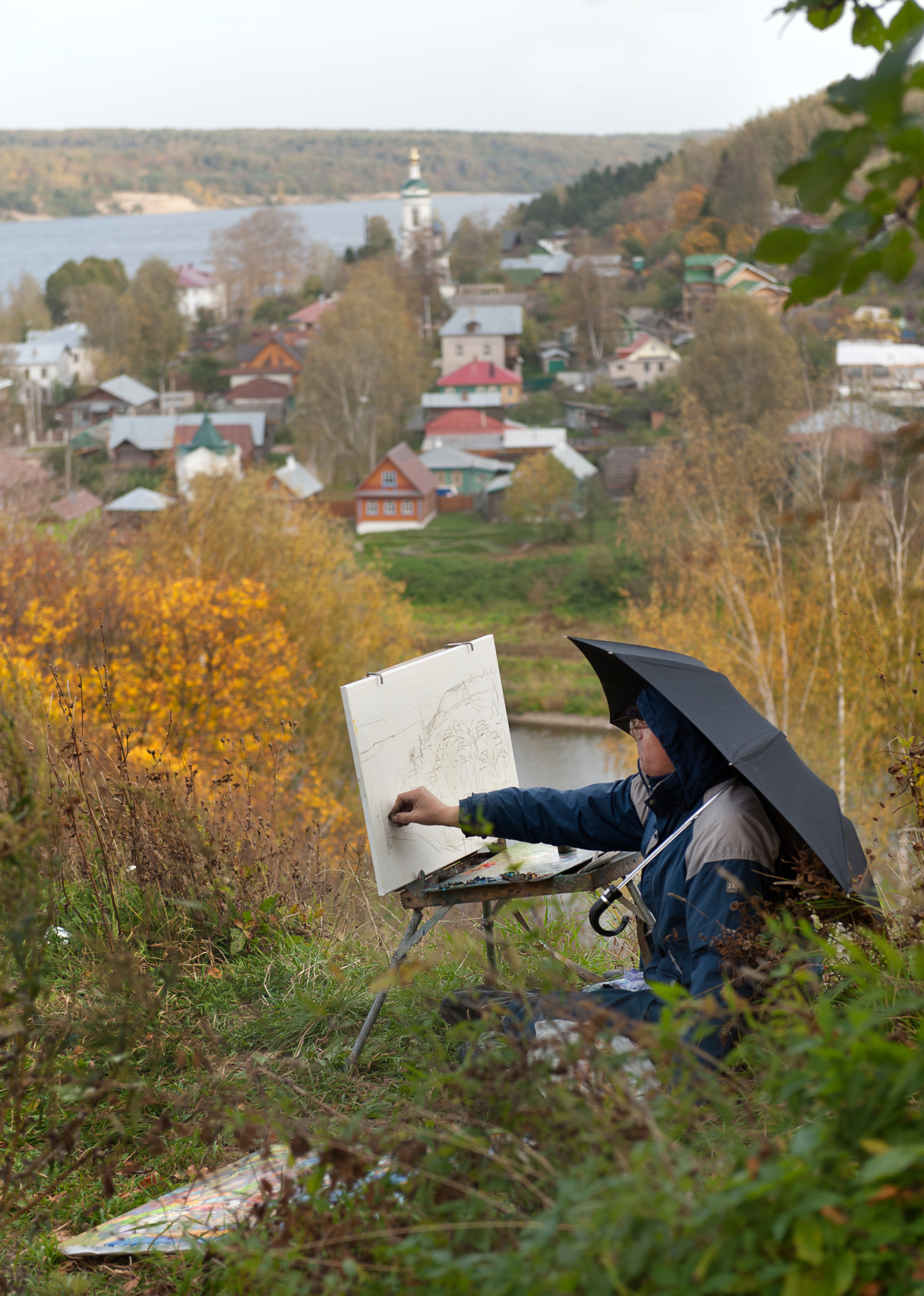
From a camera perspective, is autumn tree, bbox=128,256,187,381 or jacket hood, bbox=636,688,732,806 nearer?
jacket hood, bbox=636,688,732,806

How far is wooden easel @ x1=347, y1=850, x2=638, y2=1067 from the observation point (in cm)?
312

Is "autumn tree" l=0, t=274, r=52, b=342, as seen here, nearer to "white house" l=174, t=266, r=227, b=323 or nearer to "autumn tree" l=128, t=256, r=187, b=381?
"autumn tree" l=128, t=256, r=187, b=381

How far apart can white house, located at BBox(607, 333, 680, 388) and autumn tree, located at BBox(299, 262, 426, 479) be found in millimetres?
14963

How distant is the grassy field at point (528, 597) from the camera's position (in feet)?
98.2

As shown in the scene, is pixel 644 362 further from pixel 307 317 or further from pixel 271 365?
pixel 307 317

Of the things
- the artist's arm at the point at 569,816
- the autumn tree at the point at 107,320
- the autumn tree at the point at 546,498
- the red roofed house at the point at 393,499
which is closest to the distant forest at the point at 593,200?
the autumn tree at the point at 107,320

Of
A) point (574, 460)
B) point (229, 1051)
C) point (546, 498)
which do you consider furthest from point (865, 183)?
point (574, 460)

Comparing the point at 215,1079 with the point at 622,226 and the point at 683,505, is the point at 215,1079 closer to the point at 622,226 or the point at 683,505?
the point at 683,505

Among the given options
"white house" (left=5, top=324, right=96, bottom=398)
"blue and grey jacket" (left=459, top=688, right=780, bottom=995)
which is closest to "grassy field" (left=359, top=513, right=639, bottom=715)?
"blue and grey jacket" (left=459, top=688, right=780, bottom=995)

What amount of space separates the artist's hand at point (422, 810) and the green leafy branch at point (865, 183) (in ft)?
7.00

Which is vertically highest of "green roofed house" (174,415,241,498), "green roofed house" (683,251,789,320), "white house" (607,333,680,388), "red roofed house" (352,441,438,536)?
"green roofed house" (683,251,789,320)

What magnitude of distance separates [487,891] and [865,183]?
7.50 ft

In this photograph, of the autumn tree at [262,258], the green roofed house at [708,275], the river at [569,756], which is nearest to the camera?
the river at [569,756]

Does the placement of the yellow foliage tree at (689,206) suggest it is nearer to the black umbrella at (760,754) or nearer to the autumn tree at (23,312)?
the autumn tree at (23,312)
